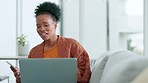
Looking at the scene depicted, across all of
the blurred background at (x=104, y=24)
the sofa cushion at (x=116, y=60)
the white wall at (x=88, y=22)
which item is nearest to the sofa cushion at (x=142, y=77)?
the sofa cushion at (x=116, y=60)

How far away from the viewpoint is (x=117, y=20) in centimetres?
475

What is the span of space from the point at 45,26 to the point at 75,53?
29 cm

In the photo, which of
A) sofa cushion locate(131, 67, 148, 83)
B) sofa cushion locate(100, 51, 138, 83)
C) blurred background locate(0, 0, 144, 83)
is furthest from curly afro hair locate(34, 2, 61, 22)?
blurred background locate(0, 0, 144, 83)

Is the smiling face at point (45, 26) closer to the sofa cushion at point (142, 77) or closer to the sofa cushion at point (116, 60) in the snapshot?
the sofa cushion at point (116, 60)

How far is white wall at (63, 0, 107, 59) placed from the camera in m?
4.73

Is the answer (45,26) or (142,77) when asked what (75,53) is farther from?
(142,77)

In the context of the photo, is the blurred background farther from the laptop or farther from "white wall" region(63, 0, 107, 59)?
the laptop

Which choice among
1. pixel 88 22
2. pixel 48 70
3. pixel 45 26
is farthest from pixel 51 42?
pixel 88 22

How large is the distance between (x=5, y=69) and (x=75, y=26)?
5.70 feet

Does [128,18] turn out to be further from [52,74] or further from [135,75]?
[135,75]

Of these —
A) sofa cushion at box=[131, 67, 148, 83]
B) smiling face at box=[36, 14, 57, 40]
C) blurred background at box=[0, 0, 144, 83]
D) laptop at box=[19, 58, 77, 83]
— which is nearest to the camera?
sofa cushion at box=[131, 67, 148, 83]

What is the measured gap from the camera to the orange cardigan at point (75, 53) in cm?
166

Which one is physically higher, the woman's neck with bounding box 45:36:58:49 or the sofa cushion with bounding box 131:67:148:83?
the woman's neck with bounding box 45:36:58:49

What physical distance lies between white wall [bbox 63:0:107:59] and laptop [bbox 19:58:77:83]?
11.1 feet
